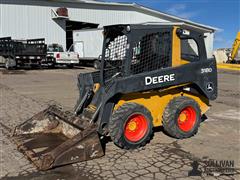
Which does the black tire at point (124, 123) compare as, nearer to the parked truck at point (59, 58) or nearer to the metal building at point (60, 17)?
the parked truck at point (59, 58)

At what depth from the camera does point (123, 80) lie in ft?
18.8

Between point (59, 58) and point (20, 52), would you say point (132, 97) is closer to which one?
point (20, 52)

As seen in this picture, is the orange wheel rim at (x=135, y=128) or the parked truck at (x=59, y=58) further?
the parked truck at (x=59, y=58)

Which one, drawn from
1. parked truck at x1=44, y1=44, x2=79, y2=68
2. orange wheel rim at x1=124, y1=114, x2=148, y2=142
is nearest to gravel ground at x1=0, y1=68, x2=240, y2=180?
orange wheel rim at x1=124, y1=114, x2=148, y2=142

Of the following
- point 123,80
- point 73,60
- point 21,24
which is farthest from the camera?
point 21,24

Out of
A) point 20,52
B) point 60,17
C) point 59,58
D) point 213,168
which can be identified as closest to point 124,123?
point 213,168

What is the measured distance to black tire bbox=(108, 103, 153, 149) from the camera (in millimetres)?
5672

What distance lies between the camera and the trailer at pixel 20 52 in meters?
24.0

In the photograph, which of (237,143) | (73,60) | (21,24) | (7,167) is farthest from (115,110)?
(21,24)

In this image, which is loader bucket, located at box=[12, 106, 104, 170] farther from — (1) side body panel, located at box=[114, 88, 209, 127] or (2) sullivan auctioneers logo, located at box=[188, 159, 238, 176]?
(2) sullivan auctioneers logo, located at box=[188, 159, 238, 176]

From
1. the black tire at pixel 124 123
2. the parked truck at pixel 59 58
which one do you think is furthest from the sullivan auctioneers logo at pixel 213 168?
the parked truck at pixel 59 58

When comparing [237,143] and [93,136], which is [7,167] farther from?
[237,143]

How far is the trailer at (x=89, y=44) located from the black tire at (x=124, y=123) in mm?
21923

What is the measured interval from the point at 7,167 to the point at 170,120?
9.73ft
